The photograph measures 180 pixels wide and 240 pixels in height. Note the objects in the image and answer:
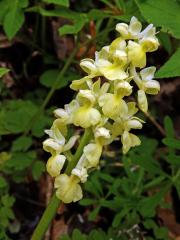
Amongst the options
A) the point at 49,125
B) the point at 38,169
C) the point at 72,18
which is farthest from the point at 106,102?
the point at 49,125

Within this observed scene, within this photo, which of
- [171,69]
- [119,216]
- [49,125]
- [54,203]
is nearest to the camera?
[171,69]

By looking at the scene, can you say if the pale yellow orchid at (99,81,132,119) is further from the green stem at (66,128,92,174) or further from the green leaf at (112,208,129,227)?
the green leaf at (112,208,129,227)

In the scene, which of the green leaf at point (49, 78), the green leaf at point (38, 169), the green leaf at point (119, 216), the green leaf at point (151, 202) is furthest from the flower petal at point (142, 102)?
the green leaf at point (49, 78)

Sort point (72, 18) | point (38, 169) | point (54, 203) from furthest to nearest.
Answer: point (38, 169)
point (72, 18)
point (54, 203)

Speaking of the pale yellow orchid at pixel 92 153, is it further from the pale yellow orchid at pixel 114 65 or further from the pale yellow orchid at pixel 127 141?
the pale yellow orchid at pixel 114 65

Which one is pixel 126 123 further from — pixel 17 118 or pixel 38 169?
pixel 17 118

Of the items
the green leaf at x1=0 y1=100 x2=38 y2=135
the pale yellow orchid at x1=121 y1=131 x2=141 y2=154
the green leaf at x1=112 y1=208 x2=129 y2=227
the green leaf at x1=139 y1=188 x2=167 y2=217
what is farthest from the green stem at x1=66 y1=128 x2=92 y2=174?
the green leaf at x1=0 y1=100 x2=38 y2=135

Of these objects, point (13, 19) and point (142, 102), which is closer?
point (142, 102)

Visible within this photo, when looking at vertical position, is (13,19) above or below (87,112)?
below
